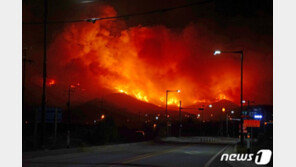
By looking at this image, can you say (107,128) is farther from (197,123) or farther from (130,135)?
(197,123)

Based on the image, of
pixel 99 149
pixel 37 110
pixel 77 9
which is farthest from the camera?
pixel 77 9

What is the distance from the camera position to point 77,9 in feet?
234

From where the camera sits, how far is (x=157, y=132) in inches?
2889

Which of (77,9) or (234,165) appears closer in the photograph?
(234,165)

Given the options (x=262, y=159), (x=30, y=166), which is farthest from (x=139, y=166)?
(x=262, y=159)

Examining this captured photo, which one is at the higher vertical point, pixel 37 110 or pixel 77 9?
pixel 77 9

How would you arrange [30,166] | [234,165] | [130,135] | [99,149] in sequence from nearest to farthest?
[30,166]
[234,165]
[99,149]
[130,135]

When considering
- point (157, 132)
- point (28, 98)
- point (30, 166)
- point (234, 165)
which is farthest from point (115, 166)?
point (28, 98)

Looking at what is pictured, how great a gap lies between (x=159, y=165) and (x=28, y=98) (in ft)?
474

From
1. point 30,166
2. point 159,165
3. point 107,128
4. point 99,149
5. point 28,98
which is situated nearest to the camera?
point 30,166

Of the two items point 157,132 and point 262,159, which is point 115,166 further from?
point 157,132

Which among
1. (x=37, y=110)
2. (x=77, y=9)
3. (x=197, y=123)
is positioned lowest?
(x=197, y=123)

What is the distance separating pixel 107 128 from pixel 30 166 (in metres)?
23.9

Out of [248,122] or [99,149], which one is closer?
[248,122]
